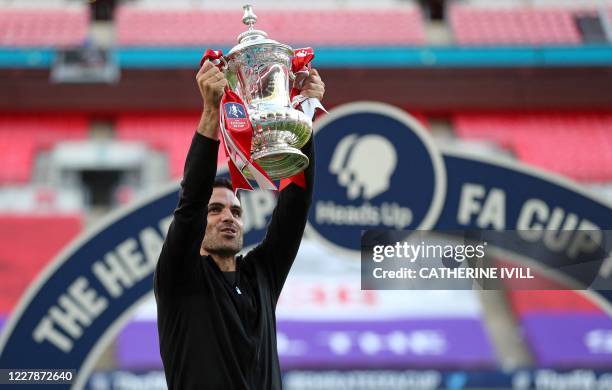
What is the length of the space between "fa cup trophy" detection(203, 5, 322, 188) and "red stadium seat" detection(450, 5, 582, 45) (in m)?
8.92

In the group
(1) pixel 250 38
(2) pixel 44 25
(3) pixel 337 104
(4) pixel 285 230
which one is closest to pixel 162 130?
(3) pixel 337 104

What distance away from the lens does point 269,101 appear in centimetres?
205

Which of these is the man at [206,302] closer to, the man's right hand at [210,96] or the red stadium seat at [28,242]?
the man's right hand at [210,96]

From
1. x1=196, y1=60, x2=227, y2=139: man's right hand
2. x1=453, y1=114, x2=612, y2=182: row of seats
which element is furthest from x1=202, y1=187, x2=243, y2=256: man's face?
x1=453, y1=114, x2=612, y2=182: row of seats

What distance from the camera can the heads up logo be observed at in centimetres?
395

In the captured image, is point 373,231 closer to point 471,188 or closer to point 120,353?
point 471,188

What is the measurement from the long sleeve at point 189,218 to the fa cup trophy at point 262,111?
0.47 feet

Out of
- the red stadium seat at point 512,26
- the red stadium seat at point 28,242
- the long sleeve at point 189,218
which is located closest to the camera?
the long sleeve at point 189,218

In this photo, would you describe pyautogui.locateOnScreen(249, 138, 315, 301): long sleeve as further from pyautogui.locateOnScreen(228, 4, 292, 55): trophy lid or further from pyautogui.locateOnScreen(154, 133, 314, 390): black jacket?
pyautogui.locateOnScreen(228, 4, 292, 55): trophy lid

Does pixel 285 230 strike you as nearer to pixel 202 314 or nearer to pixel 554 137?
pixel 202 314

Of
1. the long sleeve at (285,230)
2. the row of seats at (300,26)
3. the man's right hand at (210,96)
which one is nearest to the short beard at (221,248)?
the long sleeve at (285,230)

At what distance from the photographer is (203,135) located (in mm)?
1717

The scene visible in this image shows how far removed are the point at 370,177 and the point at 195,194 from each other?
7.69 feet

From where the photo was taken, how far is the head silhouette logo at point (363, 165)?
13.0 feet
